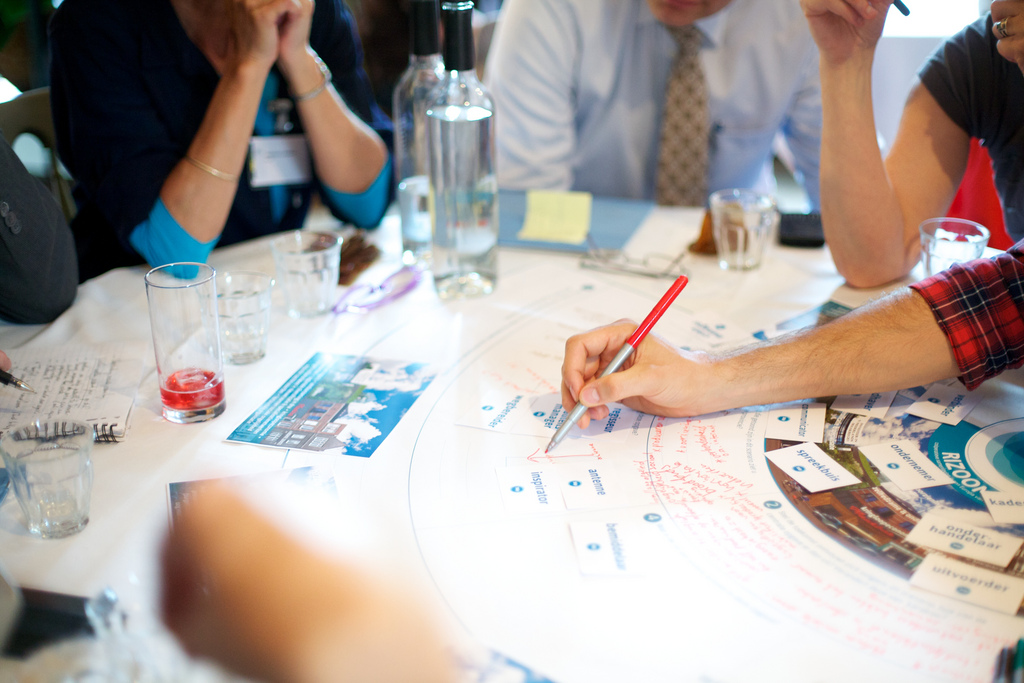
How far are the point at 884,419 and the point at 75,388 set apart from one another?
1.04 metres

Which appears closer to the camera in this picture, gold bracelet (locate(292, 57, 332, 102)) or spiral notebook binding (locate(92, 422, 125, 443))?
spiral notebook binding (locate(92, 422, 125, 443))

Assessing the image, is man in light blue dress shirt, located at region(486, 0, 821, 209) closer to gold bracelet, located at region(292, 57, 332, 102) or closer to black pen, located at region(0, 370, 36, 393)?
gold bracelet, located at region(292, 57, 332, 102)

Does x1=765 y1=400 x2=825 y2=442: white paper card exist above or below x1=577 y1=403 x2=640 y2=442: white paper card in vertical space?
above

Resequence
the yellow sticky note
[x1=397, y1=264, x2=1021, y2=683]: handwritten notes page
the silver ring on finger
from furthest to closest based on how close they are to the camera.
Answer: the yellow sticky note → the silver ring on finger → [x1=397, y1=264, x2=1021, y2=683]: handwritten notes page

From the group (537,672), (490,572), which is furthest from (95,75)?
(537,672)

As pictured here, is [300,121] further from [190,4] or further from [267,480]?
[267,480]

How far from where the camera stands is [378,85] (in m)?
3.79

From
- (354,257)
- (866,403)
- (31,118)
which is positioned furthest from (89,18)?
(866,403)

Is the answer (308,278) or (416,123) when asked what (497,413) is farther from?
(416,123)

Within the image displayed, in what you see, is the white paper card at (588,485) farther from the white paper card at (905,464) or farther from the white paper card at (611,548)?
the white paper card at (905,464)

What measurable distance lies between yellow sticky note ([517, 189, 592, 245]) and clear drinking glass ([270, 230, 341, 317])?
1.53ft

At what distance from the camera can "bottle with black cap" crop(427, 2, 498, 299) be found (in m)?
1.20

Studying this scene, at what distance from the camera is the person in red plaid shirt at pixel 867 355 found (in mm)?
902

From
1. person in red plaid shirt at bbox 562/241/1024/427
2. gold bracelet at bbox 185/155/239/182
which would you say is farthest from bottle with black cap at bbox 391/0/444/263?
person in red plaid shirt at bbox 562/241/1024/427
